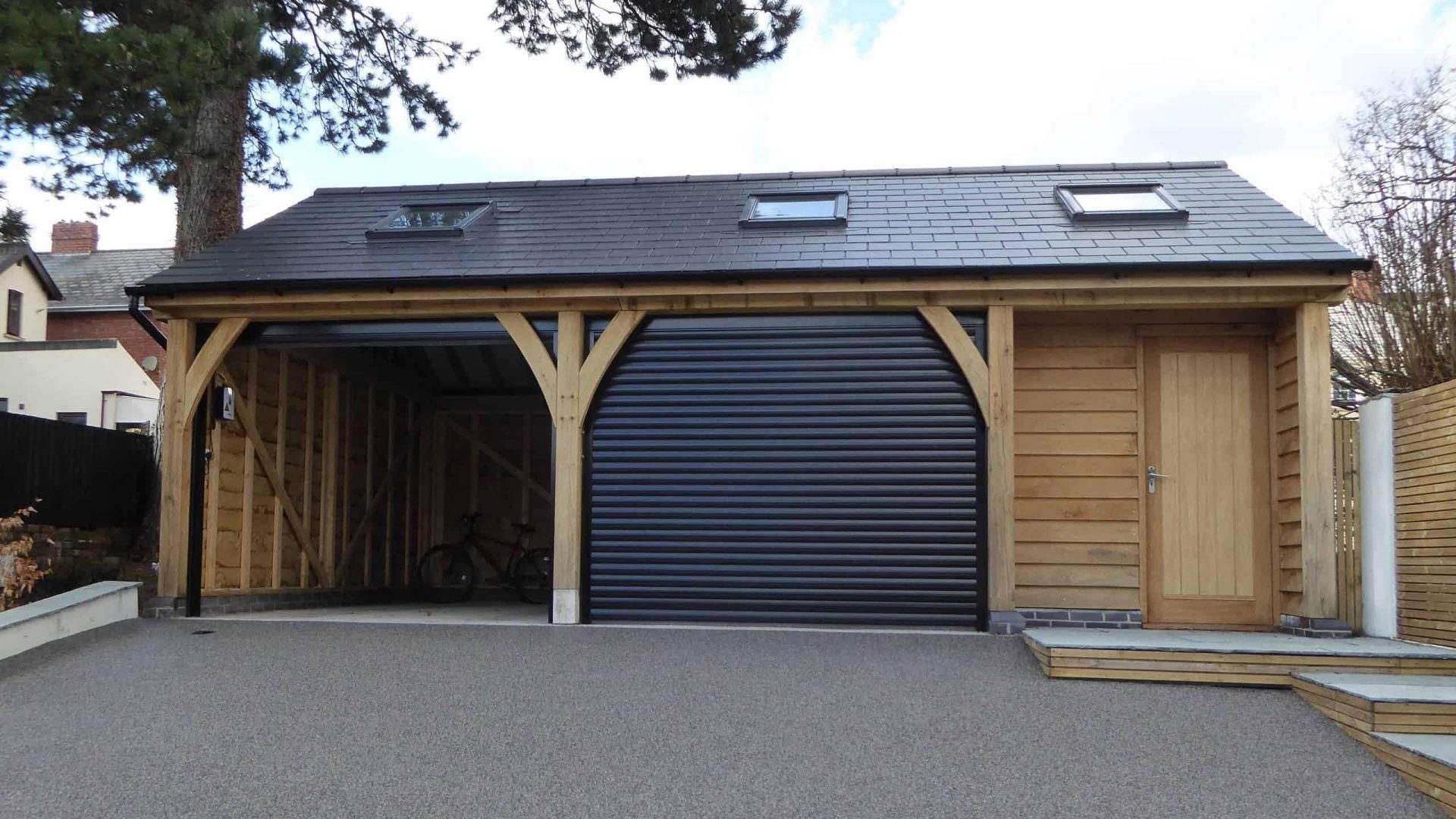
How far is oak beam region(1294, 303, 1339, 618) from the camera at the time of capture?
6.99 m

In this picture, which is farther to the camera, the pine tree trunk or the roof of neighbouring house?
the roof of neighbouring house

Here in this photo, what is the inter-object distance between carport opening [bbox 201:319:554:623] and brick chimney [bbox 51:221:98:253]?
1876cm

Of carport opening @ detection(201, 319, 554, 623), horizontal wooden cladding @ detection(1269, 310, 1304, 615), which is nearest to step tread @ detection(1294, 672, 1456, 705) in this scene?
horizontal wooden cladding @ detection(1269, 310, 1304, 615)

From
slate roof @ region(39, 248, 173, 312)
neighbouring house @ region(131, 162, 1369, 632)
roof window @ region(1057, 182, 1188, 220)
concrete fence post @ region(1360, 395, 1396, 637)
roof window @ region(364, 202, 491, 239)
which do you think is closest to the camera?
concrete fence post @ region(1360, 395, 1396, 637)

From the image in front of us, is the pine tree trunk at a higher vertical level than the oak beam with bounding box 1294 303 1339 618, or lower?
higher

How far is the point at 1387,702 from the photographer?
4.65m

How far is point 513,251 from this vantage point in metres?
8.51

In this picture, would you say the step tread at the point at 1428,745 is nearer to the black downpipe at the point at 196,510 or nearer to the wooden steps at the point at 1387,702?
the wooden steps at the point at 1387,702

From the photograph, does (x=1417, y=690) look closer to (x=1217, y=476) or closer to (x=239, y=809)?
(x=1217, y=476)

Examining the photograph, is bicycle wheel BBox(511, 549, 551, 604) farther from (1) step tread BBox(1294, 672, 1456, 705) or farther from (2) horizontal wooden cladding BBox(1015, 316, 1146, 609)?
(1) step tread BBox(1294, 672, 1456, 705)

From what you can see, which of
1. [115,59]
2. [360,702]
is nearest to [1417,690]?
[360,702]

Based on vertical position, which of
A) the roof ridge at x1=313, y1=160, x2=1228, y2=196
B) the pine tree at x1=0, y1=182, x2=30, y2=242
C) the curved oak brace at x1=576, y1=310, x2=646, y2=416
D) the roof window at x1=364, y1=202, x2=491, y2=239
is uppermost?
the roof ridge at x1=313, y1=160, x2=1228, y2=196

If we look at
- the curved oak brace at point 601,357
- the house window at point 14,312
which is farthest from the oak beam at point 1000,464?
the house window at point 14,312

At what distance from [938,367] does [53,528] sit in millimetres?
6793
